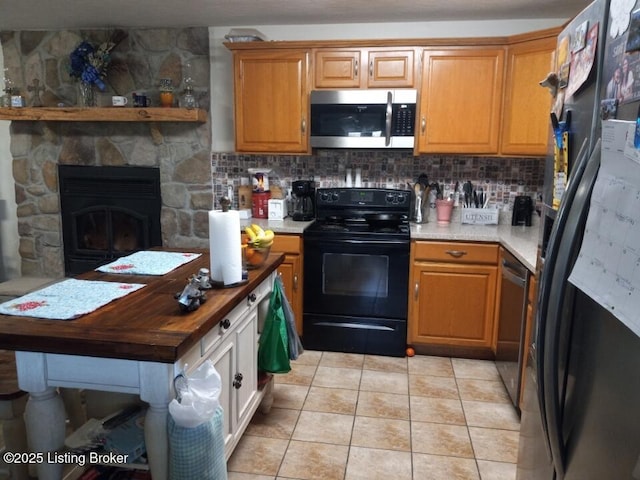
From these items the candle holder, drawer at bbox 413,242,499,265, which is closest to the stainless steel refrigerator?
drawer at bbox 413,242,499,265

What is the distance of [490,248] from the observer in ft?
10.4

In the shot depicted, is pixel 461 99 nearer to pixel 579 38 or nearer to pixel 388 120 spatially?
pixel 388 120

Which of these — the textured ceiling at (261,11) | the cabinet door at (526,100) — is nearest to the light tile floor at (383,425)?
the cabinet door at (526,100)

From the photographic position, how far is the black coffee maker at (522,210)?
356 centimetres

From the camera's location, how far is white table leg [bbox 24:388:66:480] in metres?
1.50

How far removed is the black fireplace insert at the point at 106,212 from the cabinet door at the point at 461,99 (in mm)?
2232

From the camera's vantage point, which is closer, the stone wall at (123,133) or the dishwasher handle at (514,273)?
the dishwasher handle at (514,273)

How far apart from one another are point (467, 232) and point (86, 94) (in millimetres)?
3104

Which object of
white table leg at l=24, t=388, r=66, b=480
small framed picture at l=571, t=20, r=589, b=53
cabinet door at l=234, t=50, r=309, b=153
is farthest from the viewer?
cabinet door at l=234, t=50, r=309, b=153

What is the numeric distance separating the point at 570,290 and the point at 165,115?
3.33 meters

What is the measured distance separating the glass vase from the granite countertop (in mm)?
1610

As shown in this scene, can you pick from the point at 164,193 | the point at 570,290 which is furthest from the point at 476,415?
the point at 164,193

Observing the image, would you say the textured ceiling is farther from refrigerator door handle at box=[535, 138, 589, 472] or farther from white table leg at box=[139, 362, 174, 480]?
white table leg at box=[139, 362, 174, 480]

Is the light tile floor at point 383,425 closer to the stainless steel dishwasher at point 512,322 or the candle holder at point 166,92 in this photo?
the stainless steel dishwasher at point 512,322
